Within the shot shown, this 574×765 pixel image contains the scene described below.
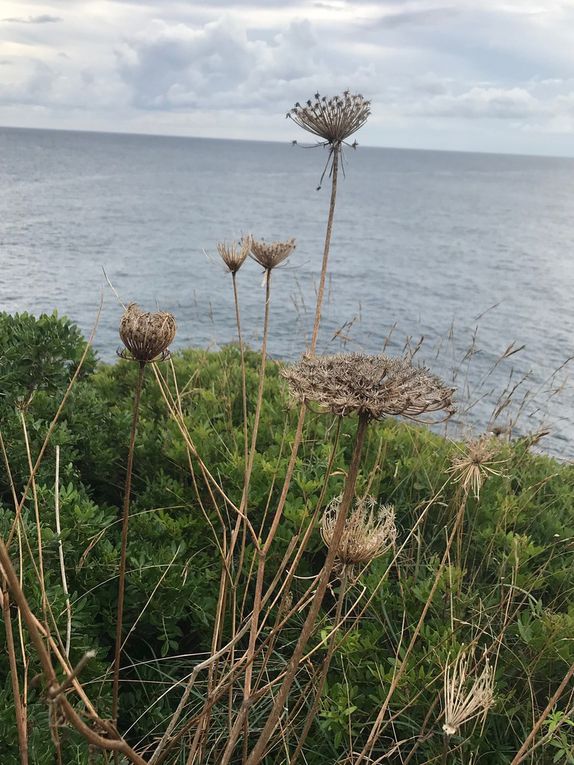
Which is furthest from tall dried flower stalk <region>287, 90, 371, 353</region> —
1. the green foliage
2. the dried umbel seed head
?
the green foliage

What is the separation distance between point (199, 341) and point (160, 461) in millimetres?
25389

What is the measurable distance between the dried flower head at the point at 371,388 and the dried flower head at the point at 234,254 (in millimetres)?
1650

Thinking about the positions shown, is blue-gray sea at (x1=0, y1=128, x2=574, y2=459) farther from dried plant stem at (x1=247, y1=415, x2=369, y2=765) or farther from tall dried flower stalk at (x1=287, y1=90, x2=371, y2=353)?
dried plant stem at (x1=247, y1=415, x2=369, y2=765)

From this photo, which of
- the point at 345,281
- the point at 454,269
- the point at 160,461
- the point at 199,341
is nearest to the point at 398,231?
the point at 454,269

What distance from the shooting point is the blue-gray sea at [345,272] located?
888 inches

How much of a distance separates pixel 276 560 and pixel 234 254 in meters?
2.11

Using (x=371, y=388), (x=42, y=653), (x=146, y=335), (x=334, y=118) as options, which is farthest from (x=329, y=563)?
(x=334, y=118)

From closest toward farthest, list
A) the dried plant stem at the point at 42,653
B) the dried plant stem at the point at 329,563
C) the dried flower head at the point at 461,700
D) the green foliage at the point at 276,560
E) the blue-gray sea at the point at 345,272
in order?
the dried plant stem at the point at 42,653
the dried plant stem at the point at 329,563
the dried flower head at the point at 461,700
the green foliage at the point at 276,560
the blue-gray sea at the point at 345,272

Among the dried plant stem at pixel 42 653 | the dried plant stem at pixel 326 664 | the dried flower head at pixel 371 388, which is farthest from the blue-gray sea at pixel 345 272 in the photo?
the dried plant stem at pixel 42 653

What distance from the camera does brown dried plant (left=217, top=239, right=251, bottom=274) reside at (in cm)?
392

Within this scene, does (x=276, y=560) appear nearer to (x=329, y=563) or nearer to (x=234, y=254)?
(x=234, y=254)

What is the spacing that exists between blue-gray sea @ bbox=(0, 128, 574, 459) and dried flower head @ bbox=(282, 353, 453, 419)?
1.20 metres

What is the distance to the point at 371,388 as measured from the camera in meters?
2.11

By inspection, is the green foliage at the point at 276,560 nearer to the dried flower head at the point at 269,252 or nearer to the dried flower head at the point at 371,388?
the dried flower head at the point at 371,388
